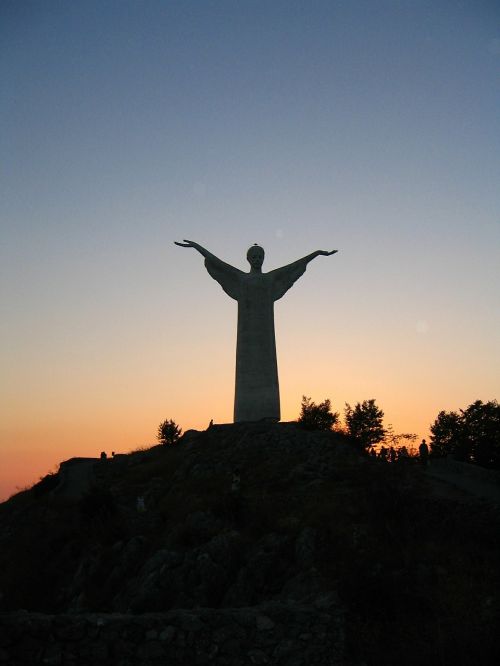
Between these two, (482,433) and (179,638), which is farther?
(482,433)

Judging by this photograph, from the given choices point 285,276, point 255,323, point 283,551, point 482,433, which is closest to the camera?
point 283,551

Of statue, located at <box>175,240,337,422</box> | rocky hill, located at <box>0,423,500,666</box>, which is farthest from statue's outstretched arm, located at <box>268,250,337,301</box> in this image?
rocky hill, located at <box>0,423,500,666</box>

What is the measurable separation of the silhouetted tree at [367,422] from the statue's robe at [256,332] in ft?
39.3

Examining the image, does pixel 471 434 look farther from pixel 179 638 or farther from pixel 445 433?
pixel 179 638

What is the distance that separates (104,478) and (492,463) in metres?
25.6

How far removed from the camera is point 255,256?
36344mm

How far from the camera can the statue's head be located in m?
36.3

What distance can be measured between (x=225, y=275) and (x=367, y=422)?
16.4 m

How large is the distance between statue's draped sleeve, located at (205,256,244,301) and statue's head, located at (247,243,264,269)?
45.6 inches

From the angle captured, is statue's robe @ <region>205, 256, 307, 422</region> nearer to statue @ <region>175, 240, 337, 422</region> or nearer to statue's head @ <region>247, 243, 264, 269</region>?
statue @ <region>175, 240, 337, 422</region>

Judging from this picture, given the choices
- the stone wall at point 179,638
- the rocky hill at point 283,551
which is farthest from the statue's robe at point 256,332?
the stone wall at point 179,638

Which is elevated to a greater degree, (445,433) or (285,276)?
(285,276)

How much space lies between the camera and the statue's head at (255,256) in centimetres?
3634

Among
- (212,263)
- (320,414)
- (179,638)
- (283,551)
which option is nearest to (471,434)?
(320,414)
